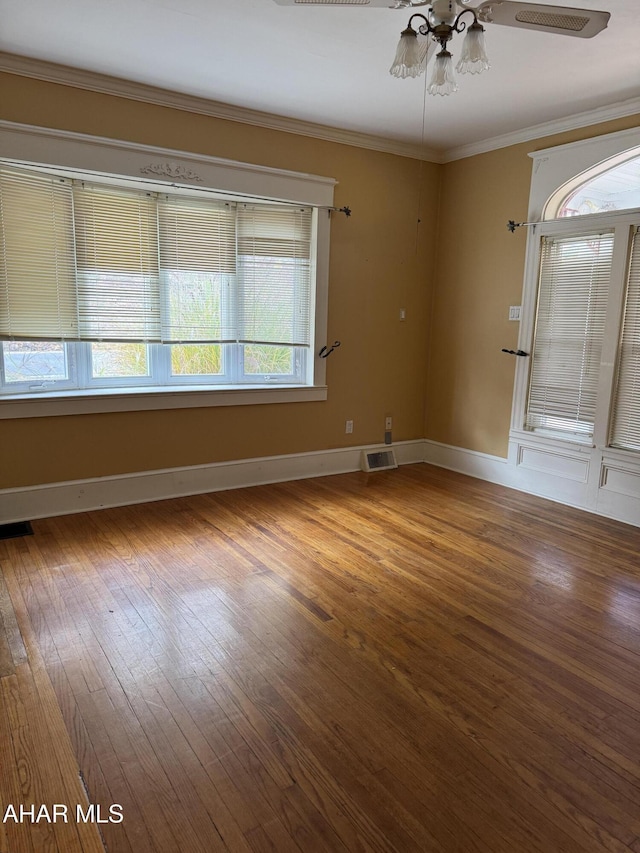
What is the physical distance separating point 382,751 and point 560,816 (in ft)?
1.73

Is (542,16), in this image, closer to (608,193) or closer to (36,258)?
(608,193)

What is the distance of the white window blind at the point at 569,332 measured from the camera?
4.04 m

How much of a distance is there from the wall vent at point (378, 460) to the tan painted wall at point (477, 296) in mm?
523

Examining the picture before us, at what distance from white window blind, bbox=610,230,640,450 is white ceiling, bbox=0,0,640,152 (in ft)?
3.85

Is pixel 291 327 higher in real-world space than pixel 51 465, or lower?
higher

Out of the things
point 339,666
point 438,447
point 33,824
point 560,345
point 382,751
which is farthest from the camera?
point 438,447

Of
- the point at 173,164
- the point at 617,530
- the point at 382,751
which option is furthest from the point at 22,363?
the point at 617,530

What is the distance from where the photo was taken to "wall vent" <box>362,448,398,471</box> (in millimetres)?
5113

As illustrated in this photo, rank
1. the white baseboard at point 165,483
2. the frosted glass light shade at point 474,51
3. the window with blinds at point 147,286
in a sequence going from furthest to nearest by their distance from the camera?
the white baseboard at point 165,483 < the window with blinds at point 147,286 < the frosted glass light shade at point 474,51

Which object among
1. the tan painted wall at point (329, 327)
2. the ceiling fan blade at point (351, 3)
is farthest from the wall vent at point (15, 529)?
the ceiling fan blade at point (351, 3)

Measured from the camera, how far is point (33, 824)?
150cm

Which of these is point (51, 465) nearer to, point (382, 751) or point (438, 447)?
point (382, 751)

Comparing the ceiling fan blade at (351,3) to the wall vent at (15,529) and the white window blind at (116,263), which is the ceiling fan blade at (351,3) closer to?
the white window blind at (116,263)

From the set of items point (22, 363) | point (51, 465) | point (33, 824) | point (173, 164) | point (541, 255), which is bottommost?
point (33, 824)
